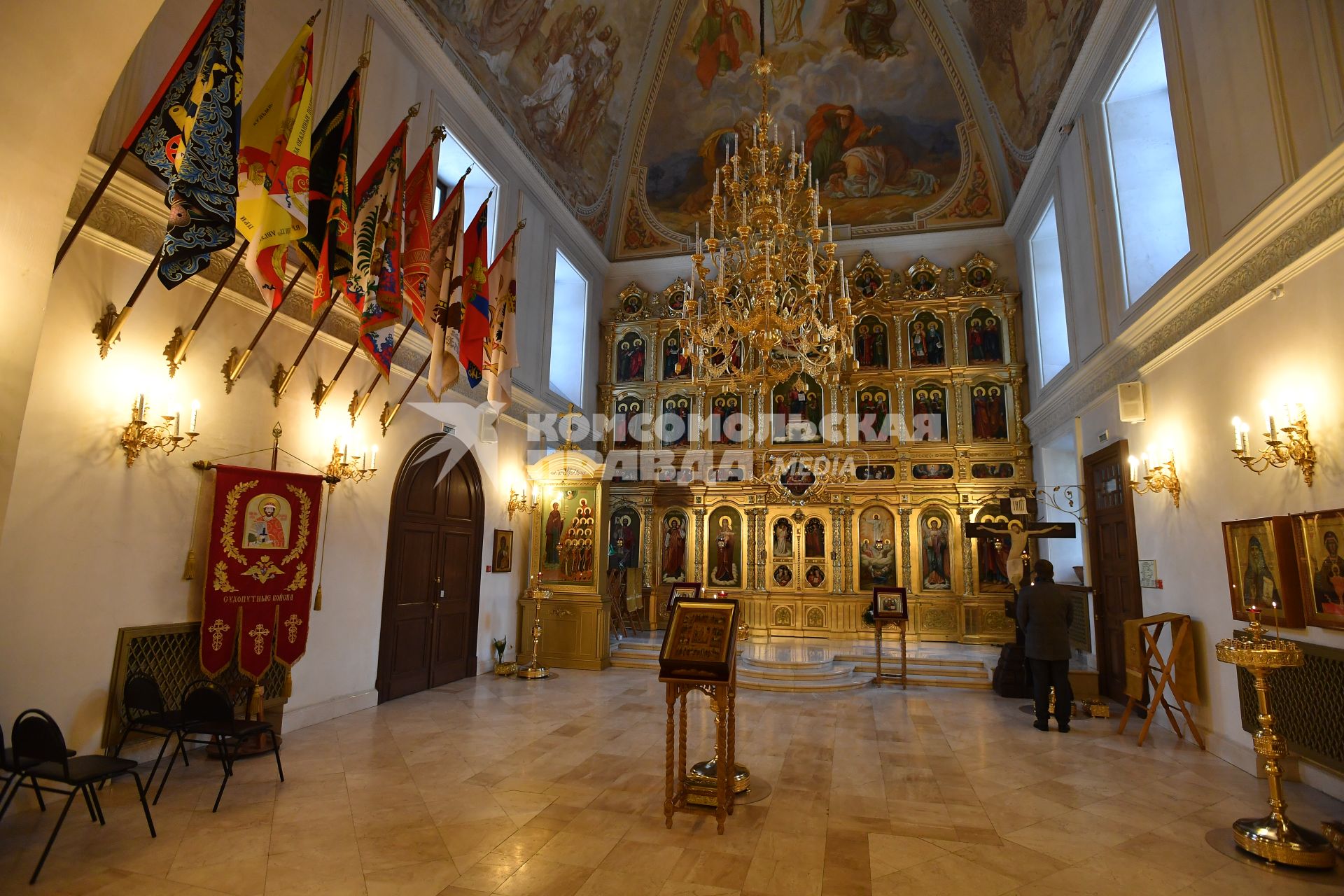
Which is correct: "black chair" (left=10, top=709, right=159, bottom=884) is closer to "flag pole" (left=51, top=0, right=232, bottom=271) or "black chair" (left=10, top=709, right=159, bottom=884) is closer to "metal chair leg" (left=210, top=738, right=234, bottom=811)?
"metal chair leg" (left=210, top=738, right=234, bottom=811)

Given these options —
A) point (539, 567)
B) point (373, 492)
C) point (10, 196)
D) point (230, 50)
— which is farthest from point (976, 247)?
point (10, 196)

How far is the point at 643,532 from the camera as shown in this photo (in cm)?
1396

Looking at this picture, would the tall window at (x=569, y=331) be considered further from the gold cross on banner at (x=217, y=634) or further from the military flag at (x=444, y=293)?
the gold cross on banner at (x=217, y=634)

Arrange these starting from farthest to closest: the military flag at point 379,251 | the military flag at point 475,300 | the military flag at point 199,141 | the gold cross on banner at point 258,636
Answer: the military flag at point 475,300
the gold cross on banner at point 258,636
the military flag at point 379,251
the military flag at point 199,141

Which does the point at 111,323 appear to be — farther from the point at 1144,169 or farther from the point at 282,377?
the point at 1144,169

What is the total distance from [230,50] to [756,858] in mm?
6044

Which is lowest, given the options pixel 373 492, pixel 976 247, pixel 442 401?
pixel 373 492

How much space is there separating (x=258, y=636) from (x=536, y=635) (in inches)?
168

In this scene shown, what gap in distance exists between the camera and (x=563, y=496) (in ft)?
35.3

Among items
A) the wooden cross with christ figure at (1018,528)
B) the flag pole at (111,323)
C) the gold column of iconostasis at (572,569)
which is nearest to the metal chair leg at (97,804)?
the flag pole at (111,323)

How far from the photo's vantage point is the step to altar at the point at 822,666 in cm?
909

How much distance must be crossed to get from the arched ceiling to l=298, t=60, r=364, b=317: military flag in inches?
201

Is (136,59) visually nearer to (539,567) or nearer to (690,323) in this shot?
(690,323)

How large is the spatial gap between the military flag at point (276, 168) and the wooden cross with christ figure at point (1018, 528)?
30.8 ft
